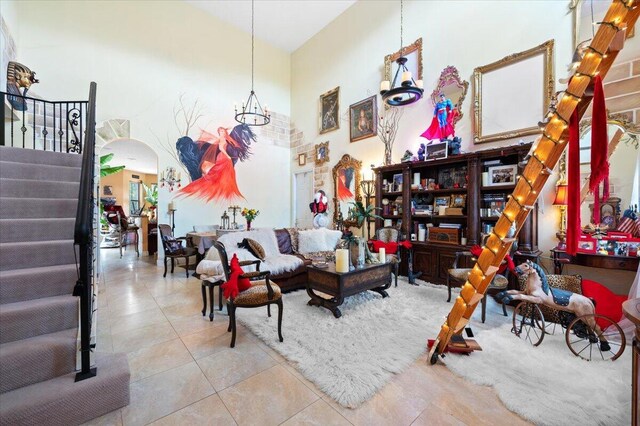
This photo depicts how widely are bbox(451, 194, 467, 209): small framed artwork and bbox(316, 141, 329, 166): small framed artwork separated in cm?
355

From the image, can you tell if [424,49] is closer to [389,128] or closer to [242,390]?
[389,128]

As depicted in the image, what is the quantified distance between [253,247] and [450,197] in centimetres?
341

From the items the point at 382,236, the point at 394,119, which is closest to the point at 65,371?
the point at 382,236

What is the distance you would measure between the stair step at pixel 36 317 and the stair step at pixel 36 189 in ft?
5.17

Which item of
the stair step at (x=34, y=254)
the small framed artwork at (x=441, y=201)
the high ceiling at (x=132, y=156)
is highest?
the high ceiling at (x=132, y=156)

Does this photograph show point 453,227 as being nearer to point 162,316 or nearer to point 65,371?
point 162,316

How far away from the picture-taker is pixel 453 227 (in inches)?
171

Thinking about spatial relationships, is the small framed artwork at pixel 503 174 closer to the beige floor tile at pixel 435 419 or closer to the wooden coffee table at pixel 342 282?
the wooden coffee table at pixel 342 282

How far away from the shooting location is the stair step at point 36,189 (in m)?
2.75

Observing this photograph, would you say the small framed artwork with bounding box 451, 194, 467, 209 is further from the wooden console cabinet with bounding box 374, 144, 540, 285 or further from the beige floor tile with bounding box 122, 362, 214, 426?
the beige floor tile with bounding box 122, 362, 214, 426

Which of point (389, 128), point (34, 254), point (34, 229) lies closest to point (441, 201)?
point (389, 128)

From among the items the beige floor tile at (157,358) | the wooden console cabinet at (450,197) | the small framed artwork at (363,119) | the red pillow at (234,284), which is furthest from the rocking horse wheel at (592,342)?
the small framed artwork at (363,119)

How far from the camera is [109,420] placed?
63.1 inches

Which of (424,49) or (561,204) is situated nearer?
(561,204)
